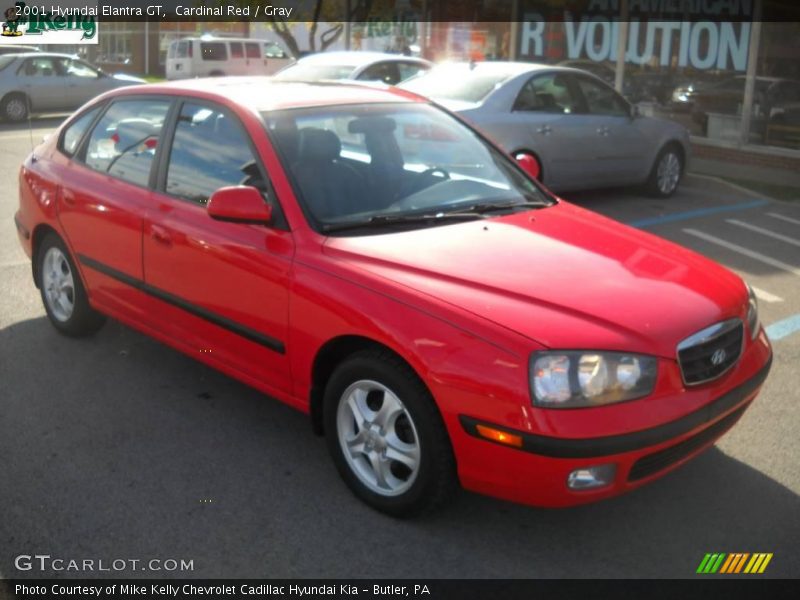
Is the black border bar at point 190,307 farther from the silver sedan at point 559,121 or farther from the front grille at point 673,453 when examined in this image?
the silver sedan at point 559,121

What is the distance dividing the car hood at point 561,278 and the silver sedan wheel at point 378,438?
1.51 feet

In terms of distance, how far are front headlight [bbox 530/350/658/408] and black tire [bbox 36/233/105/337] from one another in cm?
326

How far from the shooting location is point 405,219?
172 inches

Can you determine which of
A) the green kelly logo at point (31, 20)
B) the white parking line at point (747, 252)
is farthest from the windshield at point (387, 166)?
the green kelly logo at point (31, 20)

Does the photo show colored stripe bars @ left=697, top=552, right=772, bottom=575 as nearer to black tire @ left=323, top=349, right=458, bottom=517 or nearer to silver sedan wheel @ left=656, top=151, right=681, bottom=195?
black tire @ left=323, top=349, right=458, bottom=517

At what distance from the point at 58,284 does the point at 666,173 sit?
309 inches

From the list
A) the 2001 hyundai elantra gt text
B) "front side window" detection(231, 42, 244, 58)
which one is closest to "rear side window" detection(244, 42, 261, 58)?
"front side window" detection(231, 42, 244, 58)

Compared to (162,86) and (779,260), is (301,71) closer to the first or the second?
(779,260)

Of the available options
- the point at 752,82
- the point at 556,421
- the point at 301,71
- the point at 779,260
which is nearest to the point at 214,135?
the point at 556,421

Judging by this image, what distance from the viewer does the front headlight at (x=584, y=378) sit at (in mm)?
3391

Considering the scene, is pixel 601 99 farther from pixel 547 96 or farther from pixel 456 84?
pixel 456 84

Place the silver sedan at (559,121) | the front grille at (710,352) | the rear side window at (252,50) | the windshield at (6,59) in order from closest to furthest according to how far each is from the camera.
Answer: the front grille at (710,352) → the silver sedan at (559,121) → the windshield at (6,59) → the rear side window at (252,50)

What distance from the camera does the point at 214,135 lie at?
15.8 ft

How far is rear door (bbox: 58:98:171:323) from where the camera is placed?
5.12 metres
